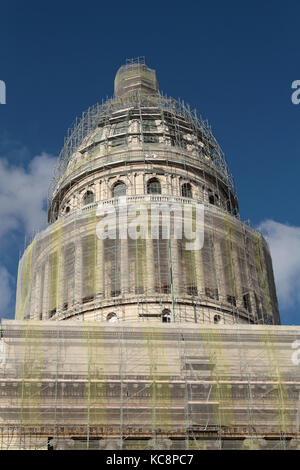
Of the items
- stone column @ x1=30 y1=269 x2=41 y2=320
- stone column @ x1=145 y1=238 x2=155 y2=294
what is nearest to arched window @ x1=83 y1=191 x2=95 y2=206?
stone column @ x1=30 y1=269 x2=41 y2=320

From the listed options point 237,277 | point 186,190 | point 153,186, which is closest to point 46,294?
point 153,186

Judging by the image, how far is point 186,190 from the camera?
50.4m

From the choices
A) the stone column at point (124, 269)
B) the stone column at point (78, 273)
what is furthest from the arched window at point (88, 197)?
the stone column at point (124, 269)

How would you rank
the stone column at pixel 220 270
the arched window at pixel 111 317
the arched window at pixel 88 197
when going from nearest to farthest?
the arched window at pixel 111 317 → the stone column at pixel 220 270 → the arched window at pixel 88 197

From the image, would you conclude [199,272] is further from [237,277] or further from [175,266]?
[237,277]

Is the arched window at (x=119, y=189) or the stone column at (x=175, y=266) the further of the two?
the arched window at (x=119, y=189)

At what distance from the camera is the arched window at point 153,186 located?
49406 mm

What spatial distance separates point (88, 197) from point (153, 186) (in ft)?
15.9

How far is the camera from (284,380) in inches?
1326

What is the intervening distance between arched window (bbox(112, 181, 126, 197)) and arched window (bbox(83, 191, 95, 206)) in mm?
1617

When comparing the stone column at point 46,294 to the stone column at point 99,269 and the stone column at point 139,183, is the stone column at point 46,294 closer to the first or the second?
the stone column at point 99,269

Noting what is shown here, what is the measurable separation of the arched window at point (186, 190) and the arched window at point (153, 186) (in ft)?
5.75
